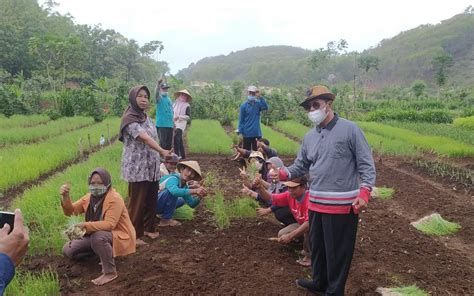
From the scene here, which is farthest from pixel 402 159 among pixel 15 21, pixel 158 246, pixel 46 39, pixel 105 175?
pixel 15 21

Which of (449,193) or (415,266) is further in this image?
(449,193)

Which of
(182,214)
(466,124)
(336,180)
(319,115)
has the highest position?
(319,115)

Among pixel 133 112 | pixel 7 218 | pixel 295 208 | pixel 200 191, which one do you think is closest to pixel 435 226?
pixel 295 208

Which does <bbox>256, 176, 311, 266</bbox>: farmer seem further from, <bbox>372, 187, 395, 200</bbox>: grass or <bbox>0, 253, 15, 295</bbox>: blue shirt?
<bbox>372, 187, 395, 200</bbox>: grass

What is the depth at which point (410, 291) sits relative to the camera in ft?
11.3

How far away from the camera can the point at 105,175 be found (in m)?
3.69

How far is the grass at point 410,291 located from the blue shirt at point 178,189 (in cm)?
216

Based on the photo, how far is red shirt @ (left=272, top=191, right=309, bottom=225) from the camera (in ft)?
13.3

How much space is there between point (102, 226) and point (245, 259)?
136 cm

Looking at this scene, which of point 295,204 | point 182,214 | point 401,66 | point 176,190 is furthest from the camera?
point 401,66

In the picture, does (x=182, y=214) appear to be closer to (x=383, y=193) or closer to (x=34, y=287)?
(x=34, y=287)

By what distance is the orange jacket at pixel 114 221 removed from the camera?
367 centimetres

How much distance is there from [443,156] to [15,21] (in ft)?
123

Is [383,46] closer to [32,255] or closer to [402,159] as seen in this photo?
[402,159]
